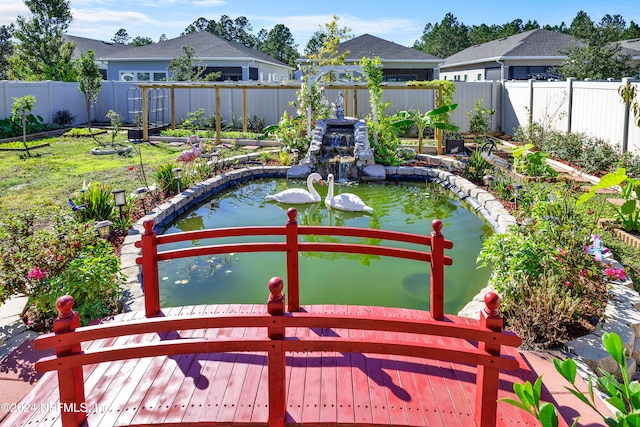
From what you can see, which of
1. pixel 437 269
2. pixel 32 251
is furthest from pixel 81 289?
pixel 437 269

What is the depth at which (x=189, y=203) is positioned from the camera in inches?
375

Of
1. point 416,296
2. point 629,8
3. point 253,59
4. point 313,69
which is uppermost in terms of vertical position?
point 629,8

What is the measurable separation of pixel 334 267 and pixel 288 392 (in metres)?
3.60

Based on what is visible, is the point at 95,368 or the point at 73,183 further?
the point at 73,183

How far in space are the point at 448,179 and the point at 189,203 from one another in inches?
217

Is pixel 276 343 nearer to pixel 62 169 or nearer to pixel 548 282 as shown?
pixel 548 282

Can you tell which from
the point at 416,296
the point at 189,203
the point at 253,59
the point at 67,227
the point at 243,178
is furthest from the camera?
the point at 253,59

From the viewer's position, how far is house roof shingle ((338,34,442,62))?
26.1 m

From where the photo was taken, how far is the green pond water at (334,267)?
18.3 ft

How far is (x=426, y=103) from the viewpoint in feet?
59.3

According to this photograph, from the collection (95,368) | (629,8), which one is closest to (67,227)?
(95,368)

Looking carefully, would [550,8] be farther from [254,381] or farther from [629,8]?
[254,381]

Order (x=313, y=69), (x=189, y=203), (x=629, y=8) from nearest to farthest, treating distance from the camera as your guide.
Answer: (x=189, y=203) → (x=313, y=69) → (x=629, y=8)

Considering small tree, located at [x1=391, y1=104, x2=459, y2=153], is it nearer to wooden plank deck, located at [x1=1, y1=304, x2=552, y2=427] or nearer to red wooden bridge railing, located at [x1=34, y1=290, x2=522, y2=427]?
wooden plank deck, located at [x1=1, y1=304, x2=552, y2=427]
